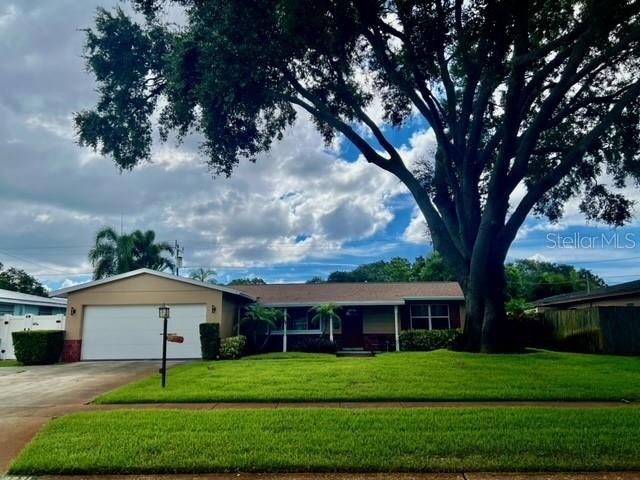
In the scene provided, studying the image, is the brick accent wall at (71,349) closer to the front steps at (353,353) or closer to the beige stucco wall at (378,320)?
the front steps at (353,353)

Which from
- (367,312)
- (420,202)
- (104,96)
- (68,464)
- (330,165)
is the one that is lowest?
(68,464)

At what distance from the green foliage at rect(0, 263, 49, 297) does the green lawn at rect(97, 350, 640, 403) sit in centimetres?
3424

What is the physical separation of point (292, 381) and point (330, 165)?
11368mm

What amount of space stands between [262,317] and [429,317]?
24.8 feet

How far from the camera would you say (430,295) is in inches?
828

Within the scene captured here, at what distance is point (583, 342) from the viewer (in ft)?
53.0

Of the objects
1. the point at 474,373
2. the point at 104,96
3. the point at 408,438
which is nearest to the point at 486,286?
the point at 474,373

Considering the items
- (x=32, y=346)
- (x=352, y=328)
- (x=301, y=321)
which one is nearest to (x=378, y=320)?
(x=352, y=328)

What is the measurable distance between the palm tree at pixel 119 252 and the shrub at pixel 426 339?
16810 millimetres

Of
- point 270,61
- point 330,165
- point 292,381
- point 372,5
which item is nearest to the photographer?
point 292,381

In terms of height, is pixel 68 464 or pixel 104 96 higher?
pixel 104 96

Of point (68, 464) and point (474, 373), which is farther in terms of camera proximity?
point (474, 373)

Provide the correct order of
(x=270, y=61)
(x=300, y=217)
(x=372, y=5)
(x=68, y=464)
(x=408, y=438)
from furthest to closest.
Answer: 1. (x=300, y=217)
2. (x=270, y=61)
3. (x=372, y=5)
4. (x=408, y=438)
5. (x=68, y=464)

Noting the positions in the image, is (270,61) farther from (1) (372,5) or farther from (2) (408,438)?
(2) (408,438)
